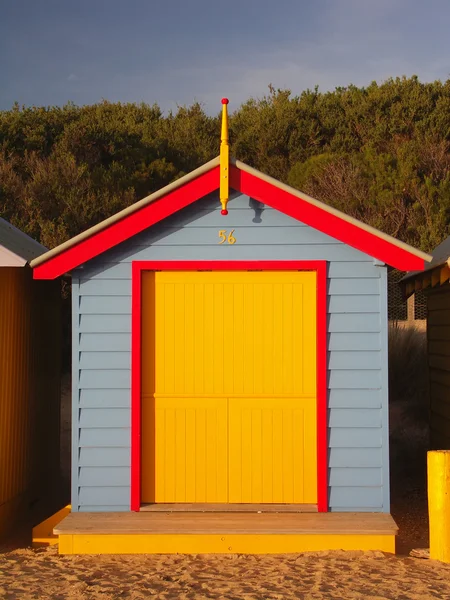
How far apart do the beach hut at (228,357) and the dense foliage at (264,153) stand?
12.7 metres

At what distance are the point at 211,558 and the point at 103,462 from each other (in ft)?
4.49

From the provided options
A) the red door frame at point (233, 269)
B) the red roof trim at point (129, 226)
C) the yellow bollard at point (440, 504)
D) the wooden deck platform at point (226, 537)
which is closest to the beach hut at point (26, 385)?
the red roof trim at point (129, 226)

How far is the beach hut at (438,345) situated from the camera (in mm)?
8398

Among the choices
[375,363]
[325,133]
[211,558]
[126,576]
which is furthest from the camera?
[325,133]

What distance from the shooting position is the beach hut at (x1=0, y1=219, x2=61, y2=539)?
7098 millimetres

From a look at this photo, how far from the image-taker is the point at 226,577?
217 inches

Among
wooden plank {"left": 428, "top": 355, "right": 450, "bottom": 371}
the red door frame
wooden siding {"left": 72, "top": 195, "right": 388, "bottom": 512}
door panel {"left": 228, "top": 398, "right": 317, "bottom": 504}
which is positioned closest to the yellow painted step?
wooden siding {"left": 72, "top": 195, "right": 388, "bottom": 512}

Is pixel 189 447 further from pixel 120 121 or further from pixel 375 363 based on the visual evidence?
pixel 120 121

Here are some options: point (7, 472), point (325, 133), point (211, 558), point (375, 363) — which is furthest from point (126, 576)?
point (325, 133)

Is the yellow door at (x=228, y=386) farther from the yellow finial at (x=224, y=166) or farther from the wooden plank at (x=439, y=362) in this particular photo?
the wooden plank at (x=439, y=362)

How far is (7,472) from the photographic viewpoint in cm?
720

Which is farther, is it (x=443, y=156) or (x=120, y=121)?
(x=120, y=121)

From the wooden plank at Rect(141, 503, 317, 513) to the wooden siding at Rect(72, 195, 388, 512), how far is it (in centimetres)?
26

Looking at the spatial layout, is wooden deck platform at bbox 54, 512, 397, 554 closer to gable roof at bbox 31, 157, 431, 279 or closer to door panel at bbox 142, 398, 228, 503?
door panel at bbox 142, 398, 228, 503
